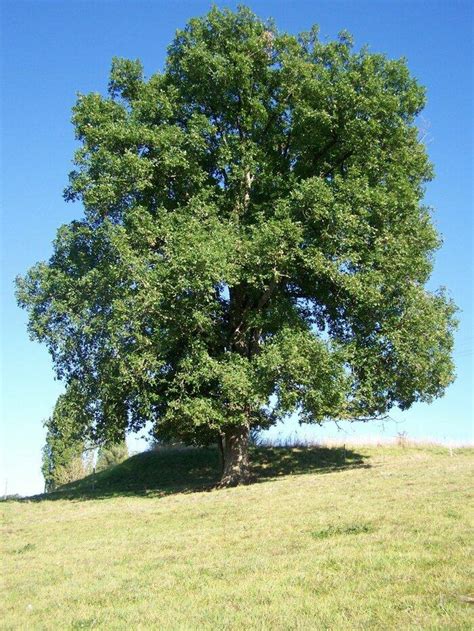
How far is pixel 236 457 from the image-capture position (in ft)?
79.9

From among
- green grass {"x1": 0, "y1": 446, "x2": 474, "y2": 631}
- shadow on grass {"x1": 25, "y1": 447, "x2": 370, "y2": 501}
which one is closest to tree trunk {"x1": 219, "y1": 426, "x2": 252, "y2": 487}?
shadow on grass {"x1": 25, "y1": 447, "x2": 370, "y2": 501}

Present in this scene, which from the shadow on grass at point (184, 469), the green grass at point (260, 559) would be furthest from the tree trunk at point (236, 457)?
the green grass at point (260, 559)

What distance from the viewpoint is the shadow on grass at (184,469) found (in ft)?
86.2

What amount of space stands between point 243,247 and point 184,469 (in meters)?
14.8

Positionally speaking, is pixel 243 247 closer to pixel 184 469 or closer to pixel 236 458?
pixel 236 458

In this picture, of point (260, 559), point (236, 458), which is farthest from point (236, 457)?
point (260, 559)

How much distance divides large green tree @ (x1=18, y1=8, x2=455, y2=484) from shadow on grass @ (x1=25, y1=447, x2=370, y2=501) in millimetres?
3160

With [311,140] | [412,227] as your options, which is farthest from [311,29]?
[412,227]

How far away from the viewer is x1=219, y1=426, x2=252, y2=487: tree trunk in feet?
78.5

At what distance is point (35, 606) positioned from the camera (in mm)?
9586

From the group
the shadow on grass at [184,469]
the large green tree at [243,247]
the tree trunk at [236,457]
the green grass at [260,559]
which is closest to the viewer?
the green grass at [260,559]

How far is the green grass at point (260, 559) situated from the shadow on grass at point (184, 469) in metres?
5.01

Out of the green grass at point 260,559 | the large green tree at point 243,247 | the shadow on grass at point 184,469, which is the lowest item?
the green grass at point 260,559

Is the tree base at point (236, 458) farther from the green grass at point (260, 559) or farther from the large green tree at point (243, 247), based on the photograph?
the green grass at point (260, 559)
